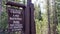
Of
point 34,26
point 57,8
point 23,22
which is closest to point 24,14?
point 23,22

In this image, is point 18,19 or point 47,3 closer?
point 18,19

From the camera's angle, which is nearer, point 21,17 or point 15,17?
point 15,17

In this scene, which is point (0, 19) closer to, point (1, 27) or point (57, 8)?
point (1, 27)

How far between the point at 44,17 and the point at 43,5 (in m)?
0.29

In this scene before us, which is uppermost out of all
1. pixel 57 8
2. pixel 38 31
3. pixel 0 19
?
pixel 57 8

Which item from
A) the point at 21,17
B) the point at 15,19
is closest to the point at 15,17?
the point at 15,19

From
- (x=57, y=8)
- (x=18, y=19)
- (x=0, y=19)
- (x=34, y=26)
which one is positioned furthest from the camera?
(x=0, y=19)

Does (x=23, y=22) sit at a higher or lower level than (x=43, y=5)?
lower

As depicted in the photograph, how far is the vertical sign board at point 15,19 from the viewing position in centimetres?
264

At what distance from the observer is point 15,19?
2664mm

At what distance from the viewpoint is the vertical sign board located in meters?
2.64

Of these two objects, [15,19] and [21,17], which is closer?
[15,19]

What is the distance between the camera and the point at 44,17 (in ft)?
10.9

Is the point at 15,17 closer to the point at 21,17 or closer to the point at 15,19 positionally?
the point at 15,19
